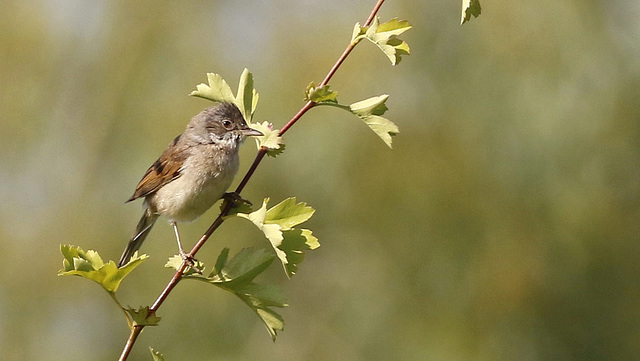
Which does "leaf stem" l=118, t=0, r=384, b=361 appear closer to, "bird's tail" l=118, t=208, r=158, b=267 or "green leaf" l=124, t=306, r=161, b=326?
"green leaf" l=124, t=306, r=161, b=326

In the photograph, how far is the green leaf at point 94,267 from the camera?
2518mm

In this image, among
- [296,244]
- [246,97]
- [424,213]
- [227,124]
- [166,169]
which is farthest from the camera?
[424,213]

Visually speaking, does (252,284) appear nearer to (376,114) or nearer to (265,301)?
(265,301)

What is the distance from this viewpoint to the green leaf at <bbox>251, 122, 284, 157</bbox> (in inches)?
112

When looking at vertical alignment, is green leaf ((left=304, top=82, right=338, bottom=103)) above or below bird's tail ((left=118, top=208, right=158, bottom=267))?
above

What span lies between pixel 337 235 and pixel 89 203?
639 cm

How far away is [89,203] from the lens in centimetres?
2316

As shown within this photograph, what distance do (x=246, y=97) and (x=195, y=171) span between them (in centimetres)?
210

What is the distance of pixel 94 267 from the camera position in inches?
102

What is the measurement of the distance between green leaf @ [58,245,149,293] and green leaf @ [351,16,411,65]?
0.91 m

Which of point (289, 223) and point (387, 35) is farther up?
point (387, 35)

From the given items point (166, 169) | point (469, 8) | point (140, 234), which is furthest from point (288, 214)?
point (166, 169)

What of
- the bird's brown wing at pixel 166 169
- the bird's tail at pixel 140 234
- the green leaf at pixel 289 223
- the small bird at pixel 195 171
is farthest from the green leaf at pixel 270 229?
the bird's brown wing at pixel 166 169

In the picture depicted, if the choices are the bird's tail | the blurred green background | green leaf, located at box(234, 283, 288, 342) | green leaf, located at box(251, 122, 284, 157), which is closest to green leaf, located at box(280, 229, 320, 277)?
green leaf, located at box(234, 283, 288, 342)
